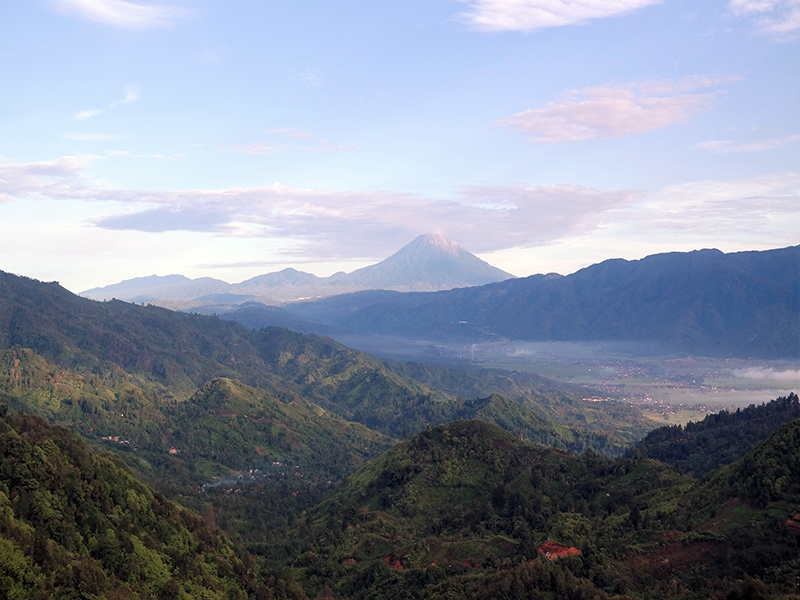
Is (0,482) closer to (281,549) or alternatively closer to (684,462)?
(281,549)

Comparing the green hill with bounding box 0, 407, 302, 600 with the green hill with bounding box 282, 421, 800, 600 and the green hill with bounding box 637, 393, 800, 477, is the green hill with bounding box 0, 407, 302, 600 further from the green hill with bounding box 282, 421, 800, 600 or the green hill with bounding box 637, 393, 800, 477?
the green hill with bounding box 637, 393, 800, 477

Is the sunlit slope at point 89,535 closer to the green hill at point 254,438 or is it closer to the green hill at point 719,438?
the green hill at point 254,438

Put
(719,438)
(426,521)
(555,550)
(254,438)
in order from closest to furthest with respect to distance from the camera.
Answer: (555,550) → (426,521) → (719,438) → (254,438)

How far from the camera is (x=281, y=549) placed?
70.4 meters

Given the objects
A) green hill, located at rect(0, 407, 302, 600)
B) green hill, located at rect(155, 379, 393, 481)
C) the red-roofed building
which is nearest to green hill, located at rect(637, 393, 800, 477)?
the red-roofed building

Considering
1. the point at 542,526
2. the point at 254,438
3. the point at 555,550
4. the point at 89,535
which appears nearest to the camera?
the point at 89,535

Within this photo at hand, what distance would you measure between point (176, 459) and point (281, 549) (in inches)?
2321

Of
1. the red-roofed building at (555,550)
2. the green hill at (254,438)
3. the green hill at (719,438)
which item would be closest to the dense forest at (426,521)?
the red-roofed building at (555,550)

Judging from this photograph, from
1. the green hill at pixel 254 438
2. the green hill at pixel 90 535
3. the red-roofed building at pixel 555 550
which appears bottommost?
the green hill at pixel 254 438

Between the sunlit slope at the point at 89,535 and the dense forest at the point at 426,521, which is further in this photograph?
the dense forest at the point at 426,521

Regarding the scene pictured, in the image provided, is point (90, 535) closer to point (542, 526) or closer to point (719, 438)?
point (542, 526)

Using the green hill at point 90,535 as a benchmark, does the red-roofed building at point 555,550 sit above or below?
below

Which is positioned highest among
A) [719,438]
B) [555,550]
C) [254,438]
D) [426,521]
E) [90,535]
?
[90,535]

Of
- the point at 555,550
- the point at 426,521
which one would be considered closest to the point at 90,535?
the point at 555,550
